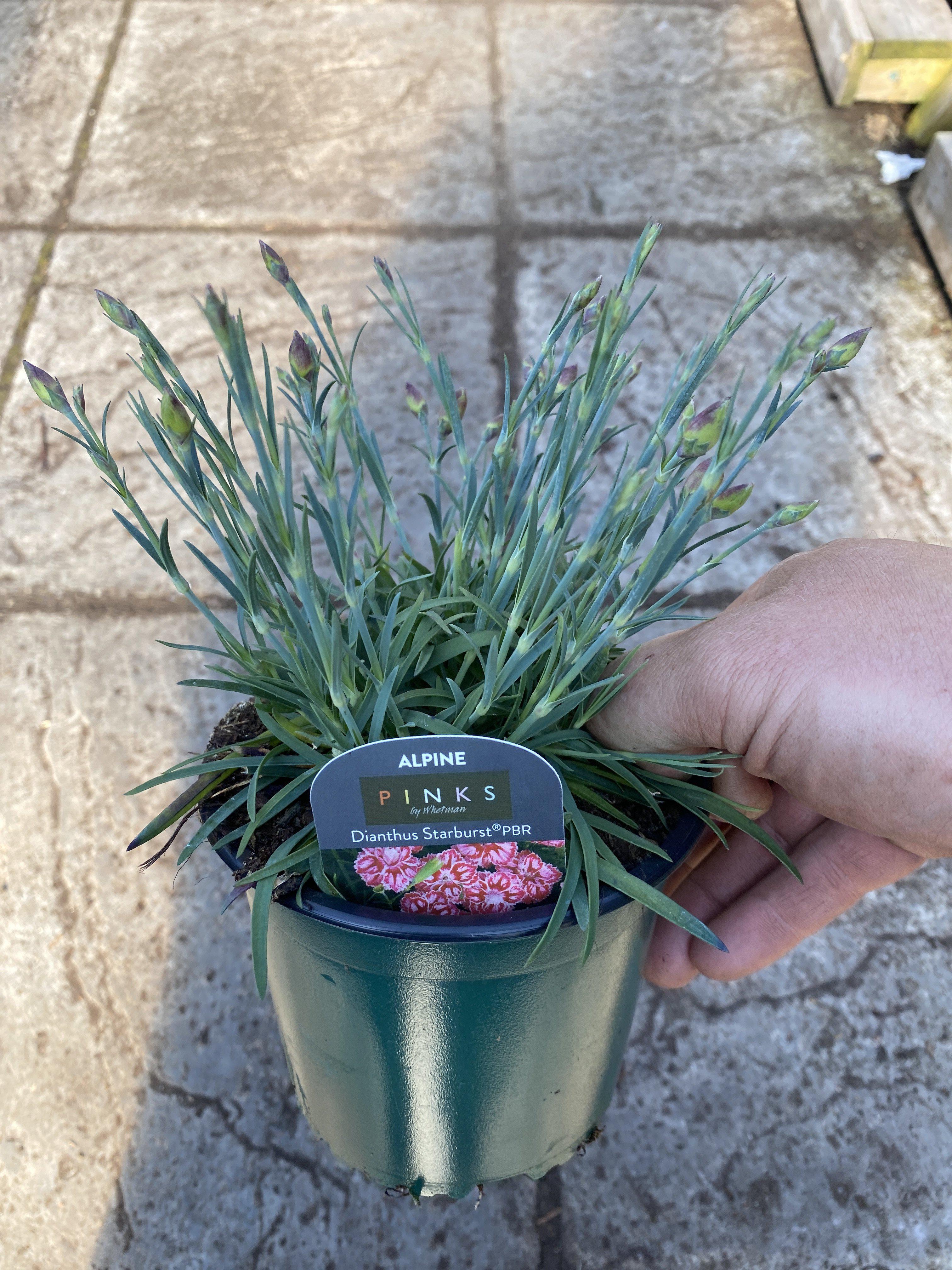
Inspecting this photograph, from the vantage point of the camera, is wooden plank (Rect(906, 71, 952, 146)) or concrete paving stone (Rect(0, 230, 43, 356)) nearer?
concrete paving stone (Rect(0, 230, 43, 356))

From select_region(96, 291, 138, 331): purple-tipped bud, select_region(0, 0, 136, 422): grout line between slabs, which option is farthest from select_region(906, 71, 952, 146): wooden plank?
select_region(96, 291, 138, 331): purple-tipped bud

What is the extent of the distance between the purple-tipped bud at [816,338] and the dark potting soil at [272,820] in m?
0.34

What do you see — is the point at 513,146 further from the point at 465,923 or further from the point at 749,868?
the point at 465,923

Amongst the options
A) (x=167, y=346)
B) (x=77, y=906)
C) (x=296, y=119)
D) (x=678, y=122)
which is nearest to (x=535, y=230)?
(x=678, y=122)

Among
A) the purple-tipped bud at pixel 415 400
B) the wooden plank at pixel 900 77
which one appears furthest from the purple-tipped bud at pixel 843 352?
the wooden plank at pixel 900 77

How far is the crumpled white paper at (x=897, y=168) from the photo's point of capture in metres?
1.75

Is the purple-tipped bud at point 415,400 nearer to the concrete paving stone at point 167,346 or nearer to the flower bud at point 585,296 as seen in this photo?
the flower bud at point 585,296

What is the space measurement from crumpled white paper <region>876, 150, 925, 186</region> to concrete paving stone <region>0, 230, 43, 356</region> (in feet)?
4.77

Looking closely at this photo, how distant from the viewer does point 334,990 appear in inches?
27.2

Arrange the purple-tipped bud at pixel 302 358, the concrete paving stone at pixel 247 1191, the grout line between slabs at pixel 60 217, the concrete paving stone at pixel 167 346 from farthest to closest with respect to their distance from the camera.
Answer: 1. the grout line between slabs at pixel 60 217
2. the concrete paving stone at pixel 167 346
3. the concrete paving stone at pixel 247 1191
4. the purple-tipped bud at pixel 302 358

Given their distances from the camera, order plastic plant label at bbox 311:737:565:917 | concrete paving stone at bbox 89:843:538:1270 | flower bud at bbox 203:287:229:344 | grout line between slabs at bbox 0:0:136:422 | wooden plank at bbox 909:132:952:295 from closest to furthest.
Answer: flower bud at bbox 203:287:229:344, plastic plant label at bbox 311:737:565:917, concrete paving stone at bbox 89:843:538:1270, grout line between slabs at bbox 0:0:136:422, wooden plank at bbox 909:132:952:295

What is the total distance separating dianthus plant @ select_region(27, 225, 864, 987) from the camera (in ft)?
1.57

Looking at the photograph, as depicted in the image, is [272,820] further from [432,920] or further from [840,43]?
[840,43]

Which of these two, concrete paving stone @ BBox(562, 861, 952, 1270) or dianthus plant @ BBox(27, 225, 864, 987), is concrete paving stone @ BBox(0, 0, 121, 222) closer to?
dianthus plant @ BBox(27, 225, 864, 987)
